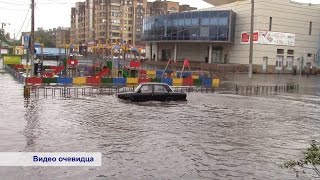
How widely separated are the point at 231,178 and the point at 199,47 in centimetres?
8141

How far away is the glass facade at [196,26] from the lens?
78.5 metres

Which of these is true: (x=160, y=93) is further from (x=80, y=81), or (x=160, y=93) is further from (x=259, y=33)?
(x=259, y=33)

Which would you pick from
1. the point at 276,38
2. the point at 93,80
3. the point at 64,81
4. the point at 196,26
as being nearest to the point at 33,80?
the point at 64,81

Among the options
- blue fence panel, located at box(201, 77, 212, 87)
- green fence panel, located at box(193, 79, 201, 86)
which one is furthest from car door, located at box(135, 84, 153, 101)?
blue fence panel, located at box(201, 77, 212, 87)

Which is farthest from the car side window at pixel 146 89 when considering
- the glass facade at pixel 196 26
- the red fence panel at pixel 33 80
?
the glass facade at pixel 196 26

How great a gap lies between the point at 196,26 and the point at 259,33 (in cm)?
1458

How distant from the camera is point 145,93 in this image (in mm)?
23781

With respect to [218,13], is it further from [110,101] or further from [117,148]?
[117,148]

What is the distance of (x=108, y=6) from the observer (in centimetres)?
14462

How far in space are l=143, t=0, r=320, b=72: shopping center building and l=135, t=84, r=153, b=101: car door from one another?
51.6m

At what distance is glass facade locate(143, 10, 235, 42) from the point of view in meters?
78.5

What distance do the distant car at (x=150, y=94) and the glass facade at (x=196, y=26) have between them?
56052 mm

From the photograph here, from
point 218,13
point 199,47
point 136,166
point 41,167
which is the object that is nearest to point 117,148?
point 136,166

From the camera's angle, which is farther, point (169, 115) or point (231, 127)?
point (169, 115)
